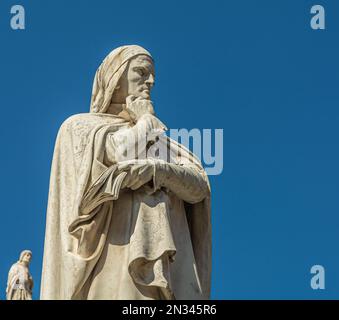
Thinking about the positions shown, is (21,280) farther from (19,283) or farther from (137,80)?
(137,80)

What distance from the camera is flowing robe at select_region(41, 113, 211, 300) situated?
1753 cm

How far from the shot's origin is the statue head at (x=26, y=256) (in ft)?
123

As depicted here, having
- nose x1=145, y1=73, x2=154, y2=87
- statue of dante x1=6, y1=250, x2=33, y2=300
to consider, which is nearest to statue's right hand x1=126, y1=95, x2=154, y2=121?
nose x1=145, y1=73, x2=154, y2=87

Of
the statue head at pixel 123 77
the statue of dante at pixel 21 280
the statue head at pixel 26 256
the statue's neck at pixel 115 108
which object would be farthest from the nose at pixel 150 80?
the statue head at pixel 26 256

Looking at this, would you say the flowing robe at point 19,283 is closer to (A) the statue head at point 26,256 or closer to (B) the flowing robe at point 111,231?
(A) the statue head at point 26,256

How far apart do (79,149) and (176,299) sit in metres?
2.40

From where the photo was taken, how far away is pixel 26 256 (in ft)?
124

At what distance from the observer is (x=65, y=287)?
1772 cm

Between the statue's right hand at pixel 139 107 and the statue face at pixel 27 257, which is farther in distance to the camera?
the statue face at pixel 27 257

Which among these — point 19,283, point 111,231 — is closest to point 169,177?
point 111,231

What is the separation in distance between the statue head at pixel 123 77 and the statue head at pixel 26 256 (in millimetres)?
18966
